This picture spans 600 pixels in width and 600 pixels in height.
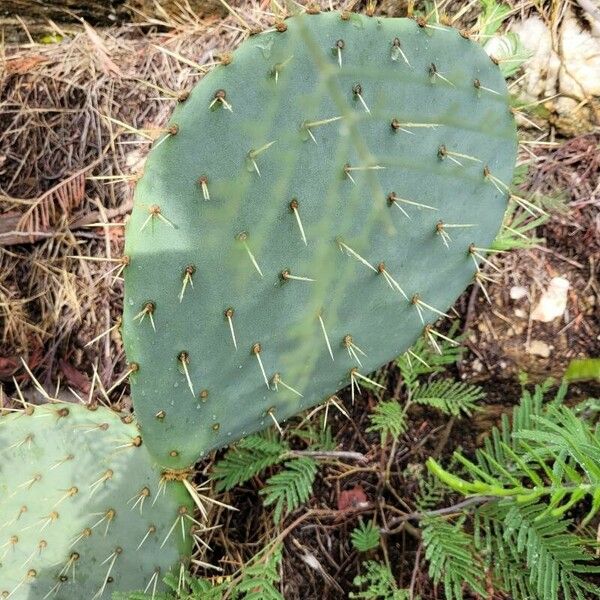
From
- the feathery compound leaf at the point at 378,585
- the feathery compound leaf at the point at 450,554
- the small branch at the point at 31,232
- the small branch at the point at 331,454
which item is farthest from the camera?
the small branch at the point at 31,232

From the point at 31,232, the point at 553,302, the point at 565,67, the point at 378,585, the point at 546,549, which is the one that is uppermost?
the point at 565,67

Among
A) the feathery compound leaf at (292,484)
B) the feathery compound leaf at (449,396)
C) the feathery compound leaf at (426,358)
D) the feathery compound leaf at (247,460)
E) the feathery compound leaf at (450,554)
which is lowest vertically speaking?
the feathery compound leaf at (450,554)

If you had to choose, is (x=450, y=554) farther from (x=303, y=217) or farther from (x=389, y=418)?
(x=303, y=217)

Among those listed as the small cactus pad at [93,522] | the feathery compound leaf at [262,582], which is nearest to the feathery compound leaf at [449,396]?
the feathery compound leaf at [262,582]

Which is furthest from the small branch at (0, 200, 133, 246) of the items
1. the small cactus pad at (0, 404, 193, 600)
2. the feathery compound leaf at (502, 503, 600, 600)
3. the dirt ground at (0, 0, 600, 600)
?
the feathery compound leaf at (502, 503, 600, 600)

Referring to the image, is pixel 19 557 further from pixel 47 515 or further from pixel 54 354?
pixel 54 354

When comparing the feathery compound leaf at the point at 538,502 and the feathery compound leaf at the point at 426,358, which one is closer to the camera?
the feathery compound leaf at the point at 538,502

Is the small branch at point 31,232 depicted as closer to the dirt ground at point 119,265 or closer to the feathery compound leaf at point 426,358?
the dirt ground at point 119,265

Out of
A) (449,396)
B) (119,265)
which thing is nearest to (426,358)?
(449,396)
